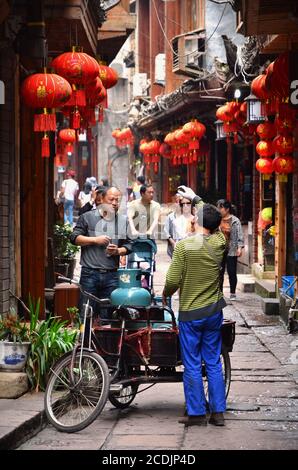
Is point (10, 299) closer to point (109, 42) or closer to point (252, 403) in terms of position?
point (252, 403)

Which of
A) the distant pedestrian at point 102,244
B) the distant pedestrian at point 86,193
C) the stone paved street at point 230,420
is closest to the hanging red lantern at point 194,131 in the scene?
the distant pedestrian at point 86,193

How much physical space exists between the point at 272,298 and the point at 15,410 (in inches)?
368

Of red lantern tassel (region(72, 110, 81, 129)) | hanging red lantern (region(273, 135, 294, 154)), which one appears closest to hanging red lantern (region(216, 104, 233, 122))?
hanging red lantern (region(273, 135, 294, 154))

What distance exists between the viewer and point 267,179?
66.5 ft

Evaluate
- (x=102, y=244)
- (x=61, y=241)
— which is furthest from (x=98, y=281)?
(x=61, y=241)

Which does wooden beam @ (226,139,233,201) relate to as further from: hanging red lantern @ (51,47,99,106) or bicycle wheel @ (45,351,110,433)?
bicycle wheel @ (45,351,110,433)

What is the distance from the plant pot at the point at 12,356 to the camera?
9.54 metres

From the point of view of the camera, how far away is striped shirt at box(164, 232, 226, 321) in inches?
354

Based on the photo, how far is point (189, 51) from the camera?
27.1 metres

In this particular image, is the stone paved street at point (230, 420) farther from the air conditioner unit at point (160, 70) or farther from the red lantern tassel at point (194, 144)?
the air conditioner unit at point (160, 70)

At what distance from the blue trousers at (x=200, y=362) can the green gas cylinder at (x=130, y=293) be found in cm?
62

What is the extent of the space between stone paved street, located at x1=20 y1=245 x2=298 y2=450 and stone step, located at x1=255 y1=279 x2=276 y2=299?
15.1ft

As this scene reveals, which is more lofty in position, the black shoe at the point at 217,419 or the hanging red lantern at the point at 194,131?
the hanging red lantern at the point at 194,131
